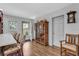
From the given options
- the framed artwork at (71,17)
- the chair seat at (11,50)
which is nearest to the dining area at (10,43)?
the chair seat at (11,50)

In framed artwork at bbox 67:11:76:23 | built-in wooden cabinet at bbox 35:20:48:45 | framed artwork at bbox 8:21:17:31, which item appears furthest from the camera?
built-in wooden cabinet at bbox 35:20:48:45

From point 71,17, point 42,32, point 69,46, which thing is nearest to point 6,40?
point 69,46

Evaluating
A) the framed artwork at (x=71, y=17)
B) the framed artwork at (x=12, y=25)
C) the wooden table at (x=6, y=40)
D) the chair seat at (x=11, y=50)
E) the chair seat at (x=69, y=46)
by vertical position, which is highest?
the framed artwork at (x=71, y=17)

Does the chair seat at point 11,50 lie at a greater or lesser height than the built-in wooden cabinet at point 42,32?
lesser

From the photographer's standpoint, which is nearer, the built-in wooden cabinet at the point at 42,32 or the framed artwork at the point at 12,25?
the framed artwork at the point at 12,25

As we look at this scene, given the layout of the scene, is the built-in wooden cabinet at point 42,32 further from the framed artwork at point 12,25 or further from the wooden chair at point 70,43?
the framed artwork at point 12,25

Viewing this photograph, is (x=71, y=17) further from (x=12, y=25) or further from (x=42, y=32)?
(x=42, y=32)

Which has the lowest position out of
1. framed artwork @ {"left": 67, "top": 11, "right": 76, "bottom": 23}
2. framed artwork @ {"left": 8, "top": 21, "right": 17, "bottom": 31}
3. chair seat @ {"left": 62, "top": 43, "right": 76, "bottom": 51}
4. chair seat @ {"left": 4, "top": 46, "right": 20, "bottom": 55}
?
chair seat @ {"left": 4, "top": 46, "right": 20, "bottom": 55}

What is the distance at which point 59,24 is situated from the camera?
1.73 metres

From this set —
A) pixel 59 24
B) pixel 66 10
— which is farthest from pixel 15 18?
pixel 66 10

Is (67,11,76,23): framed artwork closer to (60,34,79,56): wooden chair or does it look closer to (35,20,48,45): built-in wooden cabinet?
(60,34,79,56): wooden chair

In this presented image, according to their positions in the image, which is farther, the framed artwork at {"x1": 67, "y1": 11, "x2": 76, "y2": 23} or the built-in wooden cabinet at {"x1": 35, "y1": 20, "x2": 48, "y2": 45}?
the built-in wooden cabinet at {"x1": 35, "y1": 20, "x2": 48, "y2": 45}

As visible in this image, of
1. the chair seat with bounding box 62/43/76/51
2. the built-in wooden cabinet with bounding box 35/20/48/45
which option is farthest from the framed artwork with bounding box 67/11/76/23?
the built-in wooden cabinet with bounding box 35/20/48/45

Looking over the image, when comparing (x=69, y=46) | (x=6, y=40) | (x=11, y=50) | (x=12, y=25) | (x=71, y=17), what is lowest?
(x=11, y=50)
